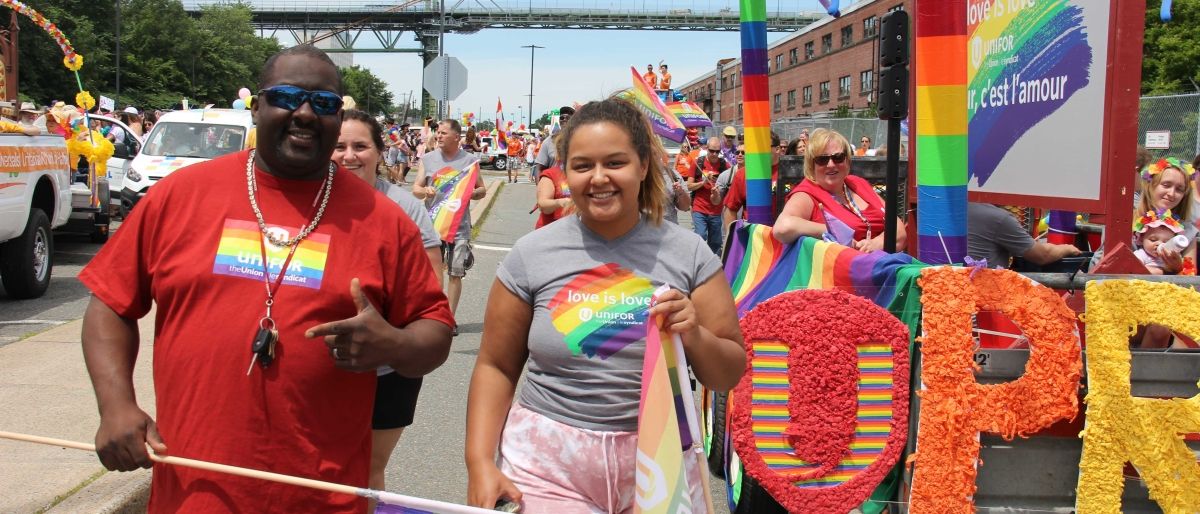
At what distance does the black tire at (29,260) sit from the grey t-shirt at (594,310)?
9.06 m

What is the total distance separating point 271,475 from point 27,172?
8.96 m

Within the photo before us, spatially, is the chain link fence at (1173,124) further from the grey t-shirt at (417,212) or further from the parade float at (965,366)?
the grey t-shirt at (417,212)

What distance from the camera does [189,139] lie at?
16109mm

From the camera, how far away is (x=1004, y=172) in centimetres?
503

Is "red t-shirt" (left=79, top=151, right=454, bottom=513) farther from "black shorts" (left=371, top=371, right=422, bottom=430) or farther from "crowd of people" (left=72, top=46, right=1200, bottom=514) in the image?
"black shorts" (left=371, top=371, right=422, bottom=430)

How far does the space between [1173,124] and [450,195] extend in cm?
1406

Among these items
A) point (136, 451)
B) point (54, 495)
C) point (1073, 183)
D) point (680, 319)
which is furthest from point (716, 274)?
point (54, 495)

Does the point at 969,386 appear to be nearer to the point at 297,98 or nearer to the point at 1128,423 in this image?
the point at 1128,423

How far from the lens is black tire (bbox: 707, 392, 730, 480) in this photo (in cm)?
507

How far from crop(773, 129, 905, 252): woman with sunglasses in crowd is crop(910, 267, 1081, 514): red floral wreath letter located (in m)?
1.70

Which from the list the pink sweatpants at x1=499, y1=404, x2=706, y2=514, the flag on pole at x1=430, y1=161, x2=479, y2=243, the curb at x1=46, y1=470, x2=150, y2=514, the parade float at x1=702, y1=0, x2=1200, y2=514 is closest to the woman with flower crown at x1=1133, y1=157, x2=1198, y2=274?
the parade float at x1=702, y1=0, x2=1200, y2=514

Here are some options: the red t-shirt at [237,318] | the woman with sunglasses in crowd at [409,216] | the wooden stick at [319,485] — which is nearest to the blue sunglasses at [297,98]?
the red t-shirt at [237,318]

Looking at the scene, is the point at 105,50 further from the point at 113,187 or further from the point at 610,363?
the point at 610,363

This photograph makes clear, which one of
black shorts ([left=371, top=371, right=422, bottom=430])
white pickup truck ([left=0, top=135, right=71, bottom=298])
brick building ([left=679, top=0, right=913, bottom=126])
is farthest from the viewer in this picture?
brick building ([left=679, top=0, right=913, bottom=126])
